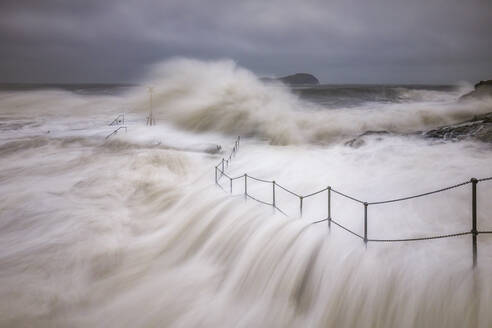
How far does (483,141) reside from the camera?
9219mm

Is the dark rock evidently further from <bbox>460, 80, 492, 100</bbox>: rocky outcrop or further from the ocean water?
<bbox>460, 80, 492, 100</bbox>: rocky outcrop

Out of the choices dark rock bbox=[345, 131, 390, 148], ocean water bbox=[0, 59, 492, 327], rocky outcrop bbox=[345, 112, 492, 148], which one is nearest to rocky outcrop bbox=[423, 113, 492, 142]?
rocky outcrop bbox=[345, 112, 492, 148]

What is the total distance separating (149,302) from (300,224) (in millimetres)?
2588

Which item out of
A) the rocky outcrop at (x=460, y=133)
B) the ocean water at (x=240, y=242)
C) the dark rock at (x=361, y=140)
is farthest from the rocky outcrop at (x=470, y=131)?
the dark rock at (x=361, y=140)

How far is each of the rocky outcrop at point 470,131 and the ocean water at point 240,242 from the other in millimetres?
451

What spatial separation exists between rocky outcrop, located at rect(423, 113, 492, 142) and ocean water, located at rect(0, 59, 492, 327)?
451 millimetres

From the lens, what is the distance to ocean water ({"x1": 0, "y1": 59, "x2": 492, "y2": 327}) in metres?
3.79

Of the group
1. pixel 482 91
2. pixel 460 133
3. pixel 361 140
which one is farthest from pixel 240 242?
pixel 482 91

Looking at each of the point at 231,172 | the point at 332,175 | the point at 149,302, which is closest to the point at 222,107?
the point at 231,172

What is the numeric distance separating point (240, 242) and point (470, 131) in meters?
8.91

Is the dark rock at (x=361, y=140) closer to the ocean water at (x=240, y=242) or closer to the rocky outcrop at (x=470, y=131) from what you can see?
the ocean water at (x=240, y=242)

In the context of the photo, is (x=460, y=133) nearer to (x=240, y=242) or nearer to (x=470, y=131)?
(x=470, y=131)

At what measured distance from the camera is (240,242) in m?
5.43

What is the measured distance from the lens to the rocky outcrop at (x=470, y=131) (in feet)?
31.6
